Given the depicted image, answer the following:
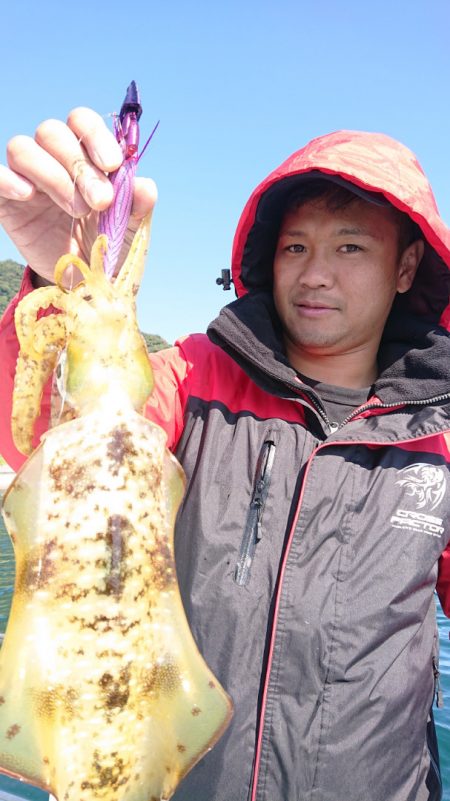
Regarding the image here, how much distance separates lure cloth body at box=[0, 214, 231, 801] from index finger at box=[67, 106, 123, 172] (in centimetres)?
31

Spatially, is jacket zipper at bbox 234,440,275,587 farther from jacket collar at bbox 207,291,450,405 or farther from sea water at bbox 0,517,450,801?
sea water at bbox 0,517,450,801

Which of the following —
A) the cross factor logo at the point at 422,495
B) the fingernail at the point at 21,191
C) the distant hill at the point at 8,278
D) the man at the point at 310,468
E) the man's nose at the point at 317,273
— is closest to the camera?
the fingernail at the point at 21,191

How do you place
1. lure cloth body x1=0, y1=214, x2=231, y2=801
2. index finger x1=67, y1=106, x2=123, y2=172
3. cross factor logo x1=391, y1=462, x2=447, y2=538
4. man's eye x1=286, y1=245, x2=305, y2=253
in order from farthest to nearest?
man's eye x1=286, y1=245, x2=305, y2=253
cross factor logo x1=391, y1=462, x2=447, y2=538
index finger x1=67, y1=106, x2=123, y2=172
lure cloth body x1=0, y1=214, x2=231, y2=801

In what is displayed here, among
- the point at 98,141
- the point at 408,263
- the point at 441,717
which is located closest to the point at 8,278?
the point at 441,717

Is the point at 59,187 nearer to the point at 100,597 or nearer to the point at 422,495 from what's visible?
the point at 100,597

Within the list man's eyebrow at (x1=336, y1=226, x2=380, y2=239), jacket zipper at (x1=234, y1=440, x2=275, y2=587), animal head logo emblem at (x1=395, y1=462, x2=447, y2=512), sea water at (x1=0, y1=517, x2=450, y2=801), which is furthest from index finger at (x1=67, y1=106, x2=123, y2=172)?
sea water at (x1=0, y1=517, x2=450, y2=801)

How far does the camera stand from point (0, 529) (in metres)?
21.5

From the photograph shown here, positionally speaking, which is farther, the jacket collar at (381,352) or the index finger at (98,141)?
the jacket collar at (381,352)

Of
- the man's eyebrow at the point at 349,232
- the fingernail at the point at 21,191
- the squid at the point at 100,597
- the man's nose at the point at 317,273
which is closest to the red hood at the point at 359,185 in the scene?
the man's eyebrow at the point at 349,232

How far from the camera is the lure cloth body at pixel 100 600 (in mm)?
1918

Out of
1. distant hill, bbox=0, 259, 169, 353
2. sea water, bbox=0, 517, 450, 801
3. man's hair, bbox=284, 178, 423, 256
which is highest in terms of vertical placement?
distant hill, bbox=0, 259, 169, 353

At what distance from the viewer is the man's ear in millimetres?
4328

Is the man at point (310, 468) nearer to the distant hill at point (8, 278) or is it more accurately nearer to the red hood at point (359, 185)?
the red hood at point (359, 185)

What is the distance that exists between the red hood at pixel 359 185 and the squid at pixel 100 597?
5.65 ft
